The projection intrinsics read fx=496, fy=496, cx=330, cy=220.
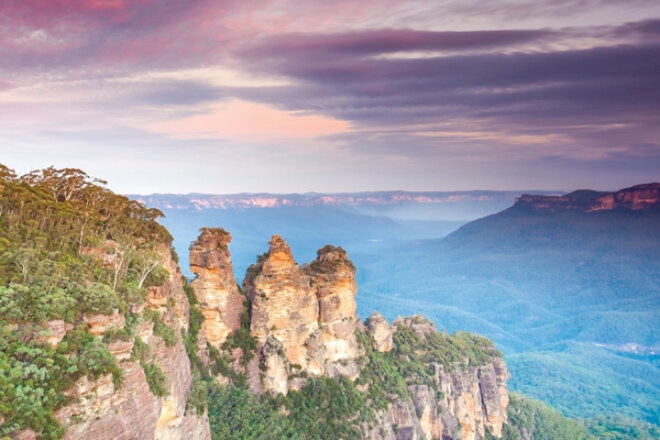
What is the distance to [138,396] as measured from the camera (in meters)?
21.8

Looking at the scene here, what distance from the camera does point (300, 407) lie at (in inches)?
1678

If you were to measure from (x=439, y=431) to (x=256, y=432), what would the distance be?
31618mm

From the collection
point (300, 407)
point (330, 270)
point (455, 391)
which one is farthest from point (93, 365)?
point (455, 391)

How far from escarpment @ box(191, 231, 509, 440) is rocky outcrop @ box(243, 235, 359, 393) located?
90 mm

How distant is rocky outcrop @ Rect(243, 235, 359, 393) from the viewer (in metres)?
42.6

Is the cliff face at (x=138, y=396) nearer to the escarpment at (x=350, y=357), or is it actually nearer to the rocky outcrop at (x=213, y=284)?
the rocky outcrop at (x=213, y=284)

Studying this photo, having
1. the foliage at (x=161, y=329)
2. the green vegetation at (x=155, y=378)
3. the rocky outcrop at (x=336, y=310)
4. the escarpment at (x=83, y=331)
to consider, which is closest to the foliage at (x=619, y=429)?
the rocky outcrop at (x=336, y=310)

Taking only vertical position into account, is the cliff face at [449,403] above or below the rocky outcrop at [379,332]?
below

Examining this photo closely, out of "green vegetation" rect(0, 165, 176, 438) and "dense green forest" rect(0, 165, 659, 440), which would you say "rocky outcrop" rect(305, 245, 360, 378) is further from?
"green vegetation" rect(0, 165, 176, 438)

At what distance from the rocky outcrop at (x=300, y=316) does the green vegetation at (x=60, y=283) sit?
9.88 metres

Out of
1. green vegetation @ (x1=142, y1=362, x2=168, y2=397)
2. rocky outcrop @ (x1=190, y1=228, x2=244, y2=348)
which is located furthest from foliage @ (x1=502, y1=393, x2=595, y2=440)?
green vegetation @ (x1=142, y1=362, x2=168, y2=397)

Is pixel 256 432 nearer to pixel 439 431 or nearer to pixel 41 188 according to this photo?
pixel 41 188

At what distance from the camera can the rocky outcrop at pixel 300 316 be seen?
4259cm

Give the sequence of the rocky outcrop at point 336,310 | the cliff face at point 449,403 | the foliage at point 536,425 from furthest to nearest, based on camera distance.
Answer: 1. the foliage at point 536,425
2. the cliff face at point 449,403
3. the rocky outcrop at point 336,310
